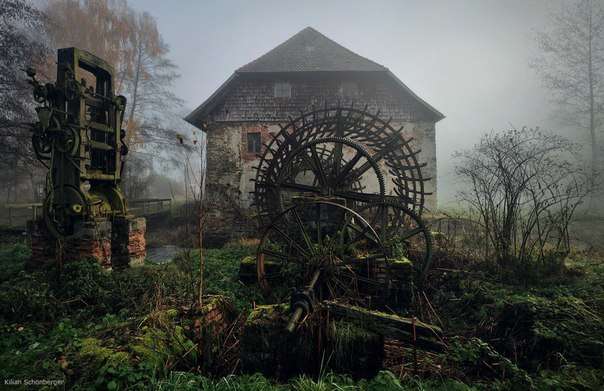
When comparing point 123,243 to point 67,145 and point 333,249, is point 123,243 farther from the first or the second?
point 333,249

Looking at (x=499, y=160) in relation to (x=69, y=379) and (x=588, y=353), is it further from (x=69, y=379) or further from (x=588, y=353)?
(x=69, y=379)

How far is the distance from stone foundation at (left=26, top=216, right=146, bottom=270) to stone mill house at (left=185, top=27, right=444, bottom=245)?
23.7 feet

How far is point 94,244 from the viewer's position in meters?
5.38

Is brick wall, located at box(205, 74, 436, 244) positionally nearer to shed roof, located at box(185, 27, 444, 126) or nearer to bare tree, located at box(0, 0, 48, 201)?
Result: shed roof, located at box(185, 27, 444, 126)

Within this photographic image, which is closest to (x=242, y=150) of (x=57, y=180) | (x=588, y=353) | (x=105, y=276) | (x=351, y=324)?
(x=57, y=180)

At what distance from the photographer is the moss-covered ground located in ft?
8.33

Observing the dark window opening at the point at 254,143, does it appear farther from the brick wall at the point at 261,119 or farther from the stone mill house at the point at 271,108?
the brick wall at the point at 261,119

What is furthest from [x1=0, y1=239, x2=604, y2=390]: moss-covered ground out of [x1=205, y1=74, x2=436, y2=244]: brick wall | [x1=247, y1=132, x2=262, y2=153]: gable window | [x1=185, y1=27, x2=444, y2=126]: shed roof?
[x1=185, y1=27, x2=444, y2=126]: shed roof

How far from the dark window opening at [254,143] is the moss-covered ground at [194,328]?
885cm

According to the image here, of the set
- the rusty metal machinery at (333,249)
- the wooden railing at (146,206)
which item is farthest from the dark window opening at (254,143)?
the rusty metal machinery at (333,249)

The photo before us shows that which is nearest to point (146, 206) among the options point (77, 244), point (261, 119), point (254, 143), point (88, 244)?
point (254, 143)

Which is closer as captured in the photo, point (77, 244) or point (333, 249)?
point (333, 249)

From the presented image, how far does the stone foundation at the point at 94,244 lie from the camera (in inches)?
213

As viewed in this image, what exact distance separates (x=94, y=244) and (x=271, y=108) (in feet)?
33.9
